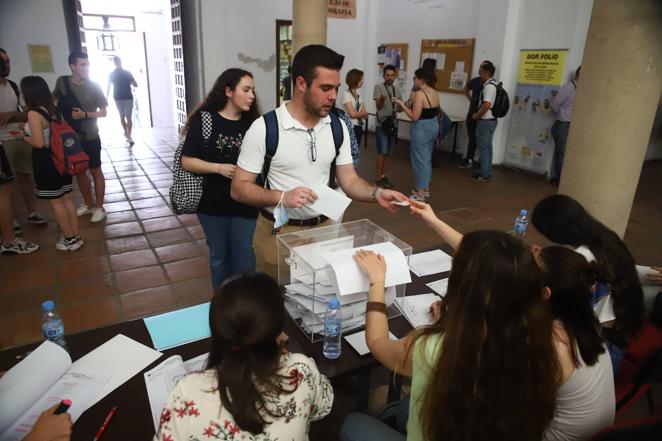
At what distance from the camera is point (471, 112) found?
23.0ft

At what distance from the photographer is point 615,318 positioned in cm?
178

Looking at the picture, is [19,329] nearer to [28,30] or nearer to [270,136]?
[270,136]

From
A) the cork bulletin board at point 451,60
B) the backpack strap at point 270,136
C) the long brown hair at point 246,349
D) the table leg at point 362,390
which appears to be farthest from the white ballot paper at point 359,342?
the cork bulletin board at point 451,60

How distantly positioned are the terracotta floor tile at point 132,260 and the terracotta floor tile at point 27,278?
1.49 ft

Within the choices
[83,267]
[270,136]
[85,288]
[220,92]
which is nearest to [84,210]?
[83,267]

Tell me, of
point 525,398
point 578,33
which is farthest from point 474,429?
point 578,33

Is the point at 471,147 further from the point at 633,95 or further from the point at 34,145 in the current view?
the point at 34,145

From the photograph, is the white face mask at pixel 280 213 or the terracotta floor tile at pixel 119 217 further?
the terracotta floor tile at pixel 119 217

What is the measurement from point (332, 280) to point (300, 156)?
76 centimetres

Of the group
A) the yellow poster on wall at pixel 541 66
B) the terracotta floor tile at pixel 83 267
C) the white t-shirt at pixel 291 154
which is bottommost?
the terracotta floor tile at pixel 83 267

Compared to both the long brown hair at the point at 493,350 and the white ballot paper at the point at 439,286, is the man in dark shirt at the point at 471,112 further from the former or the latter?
the long brown hair at the point at 493,350

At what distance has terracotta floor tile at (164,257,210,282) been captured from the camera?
11.8ft

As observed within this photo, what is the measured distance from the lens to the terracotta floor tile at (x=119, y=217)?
15.2 ft

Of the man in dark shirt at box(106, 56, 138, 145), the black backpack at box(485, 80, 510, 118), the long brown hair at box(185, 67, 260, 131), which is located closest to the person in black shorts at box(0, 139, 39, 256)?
the long brown hair at box(185, 67, 260, 131)
